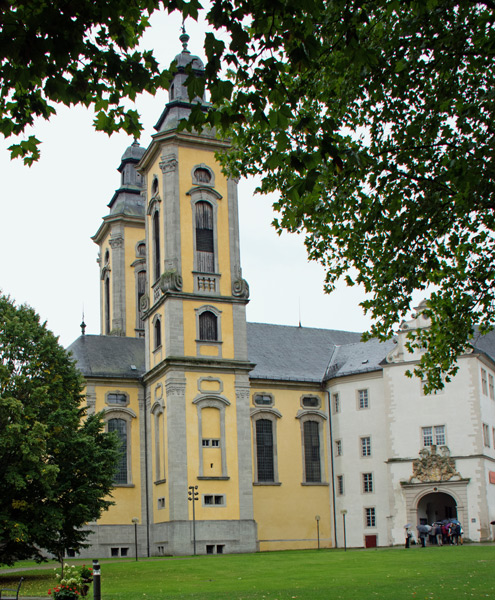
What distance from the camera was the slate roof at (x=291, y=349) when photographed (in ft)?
187

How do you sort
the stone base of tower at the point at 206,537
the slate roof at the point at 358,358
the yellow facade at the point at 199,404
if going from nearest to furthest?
the stone base of tower at the point at 206,537 < the yellow facade at the point at 199,404 < the slate roof at the point at 358,358

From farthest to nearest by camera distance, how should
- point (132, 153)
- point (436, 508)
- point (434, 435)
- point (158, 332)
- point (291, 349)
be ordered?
1. point (132, 153)
2. point (291, 349)
3. point (158, 332)
4. point (436, 508)
5. point (434, 435)

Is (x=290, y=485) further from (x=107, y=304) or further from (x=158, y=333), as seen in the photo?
(x=107, y=304)

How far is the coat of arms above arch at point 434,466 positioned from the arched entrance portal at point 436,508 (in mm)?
1715

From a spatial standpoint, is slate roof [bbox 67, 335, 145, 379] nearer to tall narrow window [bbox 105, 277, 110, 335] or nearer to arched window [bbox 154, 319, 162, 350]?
arched window [bbox 154, 319, 162, 350]

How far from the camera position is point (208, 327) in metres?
52.0

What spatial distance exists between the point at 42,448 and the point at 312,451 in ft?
96.8

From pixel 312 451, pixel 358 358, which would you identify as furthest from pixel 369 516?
pixel 358 358

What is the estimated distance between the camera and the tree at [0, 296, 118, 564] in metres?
29.3

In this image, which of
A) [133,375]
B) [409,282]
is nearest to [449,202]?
[409,282]

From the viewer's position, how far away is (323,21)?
16688mm

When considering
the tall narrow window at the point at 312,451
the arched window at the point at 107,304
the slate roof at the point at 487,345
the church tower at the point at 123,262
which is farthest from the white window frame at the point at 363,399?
the arched window at the point at 107,304

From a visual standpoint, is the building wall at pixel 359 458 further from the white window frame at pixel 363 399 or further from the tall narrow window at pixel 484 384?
the tall narrow window at pixel 484 384

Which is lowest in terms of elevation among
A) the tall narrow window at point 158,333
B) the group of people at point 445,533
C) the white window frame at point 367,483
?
the group of people at point 445,533
